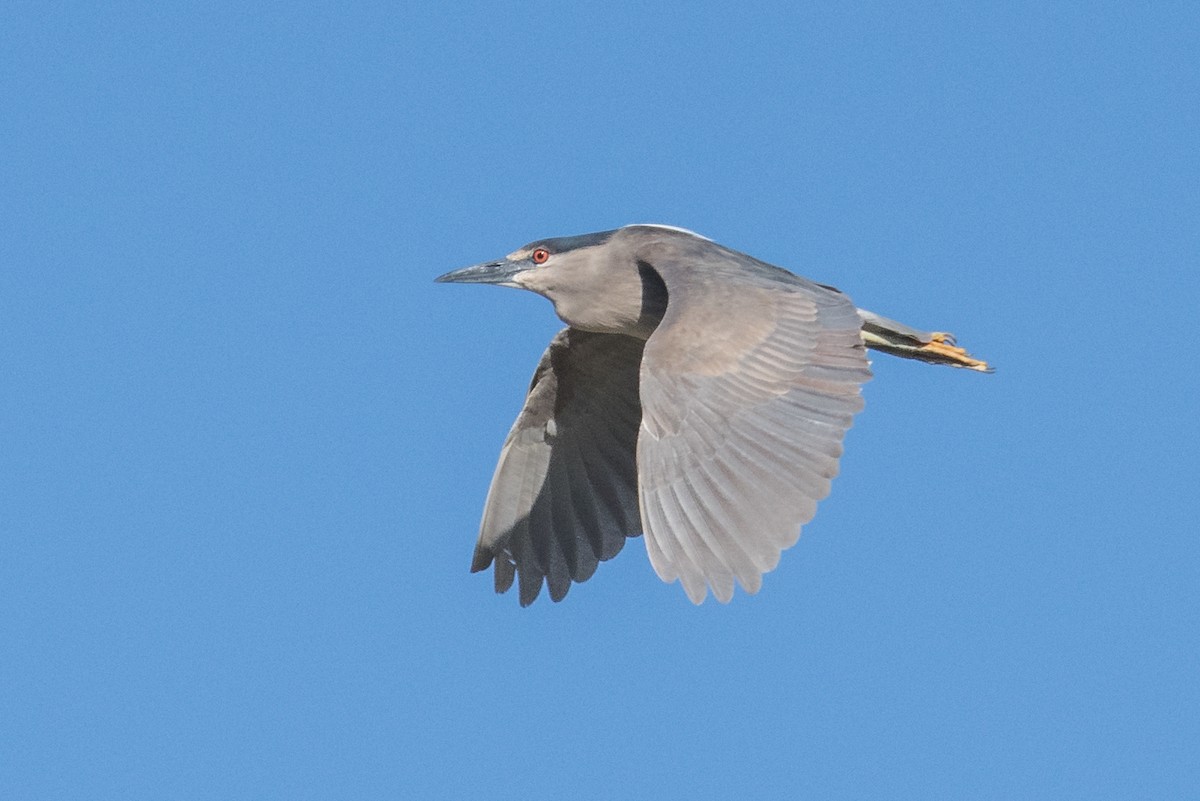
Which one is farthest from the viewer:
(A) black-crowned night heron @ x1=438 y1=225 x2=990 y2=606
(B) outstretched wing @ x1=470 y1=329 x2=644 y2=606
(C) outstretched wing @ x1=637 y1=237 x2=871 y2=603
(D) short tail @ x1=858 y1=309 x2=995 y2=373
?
(B) outstretched wing @ x1=470 y1=329 x2=644 y2=606

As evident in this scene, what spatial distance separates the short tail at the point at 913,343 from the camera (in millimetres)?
9617

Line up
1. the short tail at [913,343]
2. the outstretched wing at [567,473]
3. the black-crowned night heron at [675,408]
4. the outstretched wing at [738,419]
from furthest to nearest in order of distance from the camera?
the outstretched wing at [567,473]
the short tail at [913,343]
the black-crowned night heron at [675,408]
the outstretched wing at [738,419]

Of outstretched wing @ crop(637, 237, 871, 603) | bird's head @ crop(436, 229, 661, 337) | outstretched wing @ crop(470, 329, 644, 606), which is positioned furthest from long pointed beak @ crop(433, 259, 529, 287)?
outstretched wing @ crop(637, 237, 871, 603)

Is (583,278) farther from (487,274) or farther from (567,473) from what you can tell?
(567,473)

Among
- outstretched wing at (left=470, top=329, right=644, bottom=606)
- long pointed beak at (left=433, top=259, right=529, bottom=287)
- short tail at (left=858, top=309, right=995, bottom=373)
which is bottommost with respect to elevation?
outstretched wing at (left=470, top=329, right=644, bottom=606)

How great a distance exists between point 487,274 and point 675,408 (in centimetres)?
264

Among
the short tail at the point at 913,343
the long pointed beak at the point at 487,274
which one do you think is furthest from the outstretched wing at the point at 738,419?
the long pointed beak at the point at 487,274

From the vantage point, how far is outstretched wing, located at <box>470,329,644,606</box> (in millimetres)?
10445

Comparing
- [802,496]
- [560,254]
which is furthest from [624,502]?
[802,496]

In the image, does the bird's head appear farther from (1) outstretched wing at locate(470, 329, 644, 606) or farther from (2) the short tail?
→ (2) the short tail

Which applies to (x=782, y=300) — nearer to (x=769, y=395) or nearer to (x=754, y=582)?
(x=769, y=395)

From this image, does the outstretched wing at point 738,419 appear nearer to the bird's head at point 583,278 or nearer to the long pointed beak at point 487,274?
the bird's head at point 583,278

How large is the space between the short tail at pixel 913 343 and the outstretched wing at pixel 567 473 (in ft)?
4.95

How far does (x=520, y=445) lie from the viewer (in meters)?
10.6
